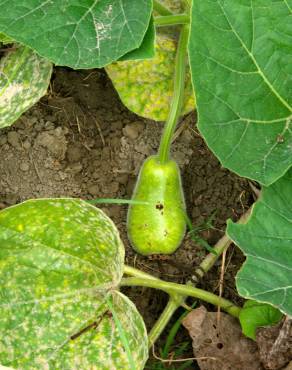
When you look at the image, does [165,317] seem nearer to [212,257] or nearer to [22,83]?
[212,257]

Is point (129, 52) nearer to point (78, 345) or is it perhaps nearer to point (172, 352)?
point (78, 345)

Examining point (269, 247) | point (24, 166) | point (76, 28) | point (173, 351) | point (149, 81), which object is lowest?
point (173, 351)

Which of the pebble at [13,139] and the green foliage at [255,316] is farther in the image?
the pebble at [13,139]

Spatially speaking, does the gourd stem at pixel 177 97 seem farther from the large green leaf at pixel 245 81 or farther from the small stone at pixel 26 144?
the small stone at pixel 26 144

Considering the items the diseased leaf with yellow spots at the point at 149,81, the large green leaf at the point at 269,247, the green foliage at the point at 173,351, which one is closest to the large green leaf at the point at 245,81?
the large green leaf at the point at 269,247

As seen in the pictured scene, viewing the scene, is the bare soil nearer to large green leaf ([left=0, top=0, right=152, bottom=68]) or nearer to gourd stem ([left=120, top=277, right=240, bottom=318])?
gourd stem ([left=120, top=277, right=240, bottom=318])

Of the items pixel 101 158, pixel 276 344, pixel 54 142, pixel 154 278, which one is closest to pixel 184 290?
pixel 154 278
